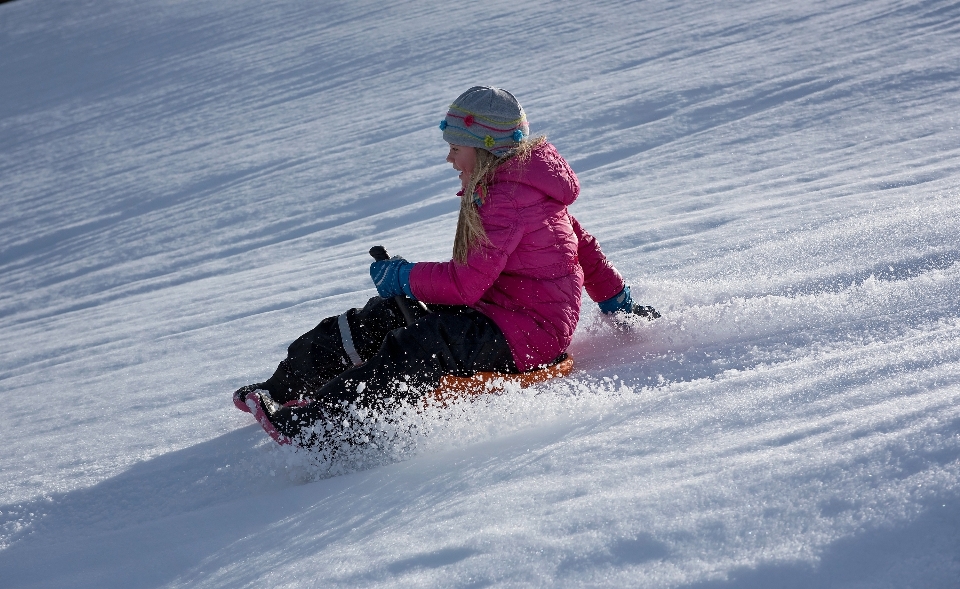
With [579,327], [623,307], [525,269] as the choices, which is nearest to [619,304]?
[623,307]

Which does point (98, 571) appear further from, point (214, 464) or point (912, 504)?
point (912, 504)

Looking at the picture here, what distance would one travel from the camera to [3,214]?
8117 mm

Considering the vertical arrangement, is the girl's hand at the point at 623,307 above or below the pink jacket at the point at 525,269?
below

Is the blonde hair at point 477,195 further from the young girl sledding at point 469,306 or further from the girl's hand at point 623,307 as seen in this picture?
the girl's hand at point 623,307

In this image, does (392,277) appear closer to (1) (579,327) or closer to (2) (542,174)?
(2) (542,174)

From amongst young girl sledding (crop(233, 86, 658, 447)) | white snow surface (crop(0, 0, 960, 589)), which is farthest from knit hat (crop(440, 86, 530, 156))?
white snow surface (crop(0, 0, 960, 589))

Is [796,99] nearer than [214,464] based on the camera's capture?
No

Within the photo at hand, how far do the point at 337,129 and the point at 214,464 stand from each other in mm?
6191

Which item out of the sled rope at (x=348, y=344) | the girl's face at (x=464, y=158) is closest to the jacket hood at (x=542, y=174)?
the girl's face at (x=464, y=158)

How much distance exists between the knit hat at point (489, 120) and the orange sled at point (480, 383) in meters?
0.76

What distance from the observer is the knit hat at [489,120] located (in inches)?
106

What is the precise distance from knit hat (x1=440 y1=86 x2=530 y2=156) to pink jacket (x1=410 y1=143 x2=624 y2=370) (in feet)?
0.28

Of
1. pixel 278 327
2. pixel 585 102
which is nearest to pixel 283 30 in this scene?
pixel 585 102

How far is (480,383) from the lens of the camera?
2705 millimetres
